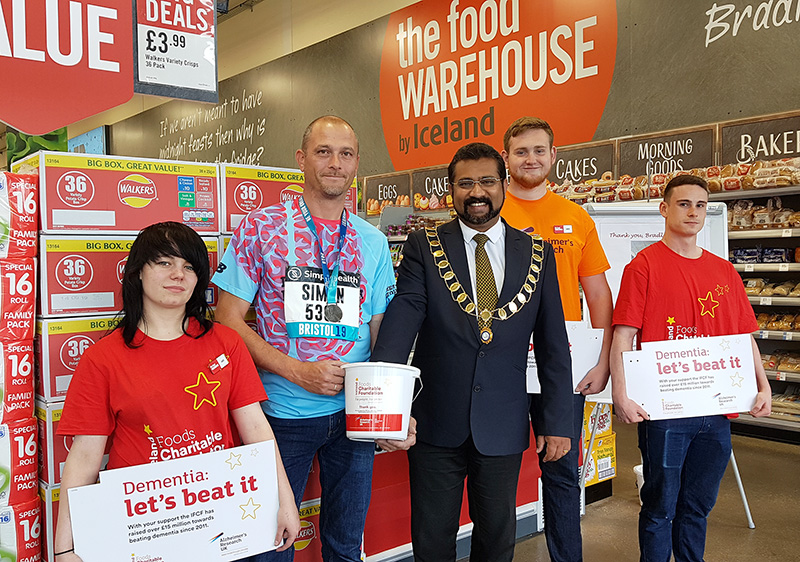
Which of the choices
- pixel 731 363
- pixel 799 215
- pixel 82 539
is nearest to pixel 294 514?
pixel 82 539

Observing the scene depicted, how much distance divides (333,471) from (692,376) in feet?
4.67

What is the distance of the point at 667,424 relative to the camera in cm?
253

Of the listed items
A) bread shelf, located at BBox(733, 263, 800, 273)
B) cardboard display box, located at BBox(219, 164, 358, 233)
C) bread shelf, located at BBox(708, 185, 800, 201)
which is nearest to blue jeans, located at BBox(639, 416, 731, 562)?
cardboard display box, located at BBox(219, 164, 358, 233)

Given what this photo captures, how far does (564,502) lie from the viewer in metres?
2.65

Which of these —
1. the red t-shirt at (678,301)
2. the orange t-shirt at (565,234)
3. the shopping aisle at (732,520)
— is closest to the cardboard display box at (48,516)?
the orange t-shirt at (565,234)

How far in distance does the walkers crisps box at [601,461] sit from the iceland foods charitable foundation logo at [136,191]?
294cm

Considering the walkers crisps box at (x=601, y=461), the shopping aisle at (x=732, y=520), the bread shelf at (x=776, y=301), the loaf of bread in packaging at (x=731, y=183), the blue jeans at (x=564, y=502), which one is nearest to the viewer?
the blue jeans at (x=564, y=502)

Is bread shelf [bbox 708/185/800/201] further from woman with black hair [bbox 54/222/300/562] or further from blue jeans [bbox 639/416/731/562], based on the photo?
woman with black hair [bbox 54/222/300/562]

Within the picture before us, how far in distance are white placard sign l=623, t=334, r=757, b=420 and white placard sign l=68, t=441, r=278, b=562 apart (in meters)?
1.49

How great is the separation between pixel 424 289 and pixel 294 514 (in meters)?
0.79

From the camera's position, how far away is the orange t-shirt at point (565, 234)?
2.65 metres

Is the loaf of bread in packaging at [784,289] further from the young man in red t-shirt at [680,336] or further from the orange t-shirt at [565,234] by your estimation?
the orange t-shirt at [565,234]

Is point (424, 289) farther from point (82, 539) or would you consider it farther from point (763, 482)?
point (763, 482)

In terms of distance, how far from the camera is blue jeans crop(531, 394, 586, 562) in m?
2.63
